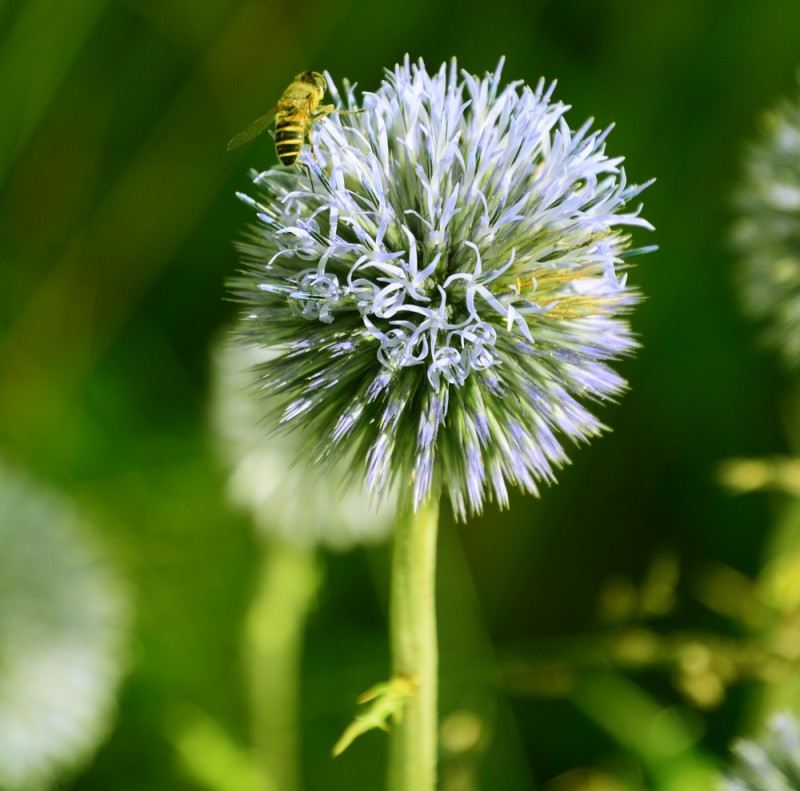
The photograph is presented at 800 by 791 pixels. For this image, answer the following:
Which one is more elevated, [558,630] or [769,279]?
[769,279]

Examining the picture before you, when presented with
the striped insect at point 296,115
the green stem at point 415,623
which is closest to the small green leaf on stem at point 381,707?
the green stem at point 415,623

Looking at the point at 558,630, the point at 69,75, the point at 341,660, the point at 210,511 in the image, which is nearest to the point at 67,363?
the point at 210,511

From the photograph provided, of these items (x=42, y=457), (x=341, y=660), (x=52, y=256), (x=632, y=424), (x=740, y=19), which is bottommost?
(x=42, y=457)

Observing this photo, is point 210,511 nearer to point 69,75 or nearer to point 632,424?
point 632,424

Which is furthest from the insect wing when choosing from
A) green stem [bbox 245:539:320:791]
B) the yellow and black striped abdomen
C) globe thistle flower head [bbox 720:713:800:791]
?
globe thistle flower head [bbox 720:713:800:791]

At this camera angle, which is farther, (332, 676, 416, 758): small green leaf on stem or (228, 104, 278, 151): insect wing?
(228, 104, 278, 151): insect wing

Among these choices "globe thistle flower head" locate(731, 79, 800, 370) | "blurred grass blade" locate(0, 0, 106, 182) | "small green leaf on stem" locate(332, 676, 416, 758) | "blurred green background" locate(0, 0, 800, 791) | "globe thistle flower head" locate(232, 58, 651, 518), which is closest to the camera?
"small green leaf on stem" locate(332, 676, 416, 758)

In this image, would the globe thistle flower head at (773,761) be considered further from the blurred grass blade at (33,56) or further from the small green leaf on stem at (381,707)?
the blurred grass blade at (33,56)

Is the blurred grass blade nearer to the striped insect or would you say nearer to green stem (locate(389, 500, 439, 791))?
the striped insect
